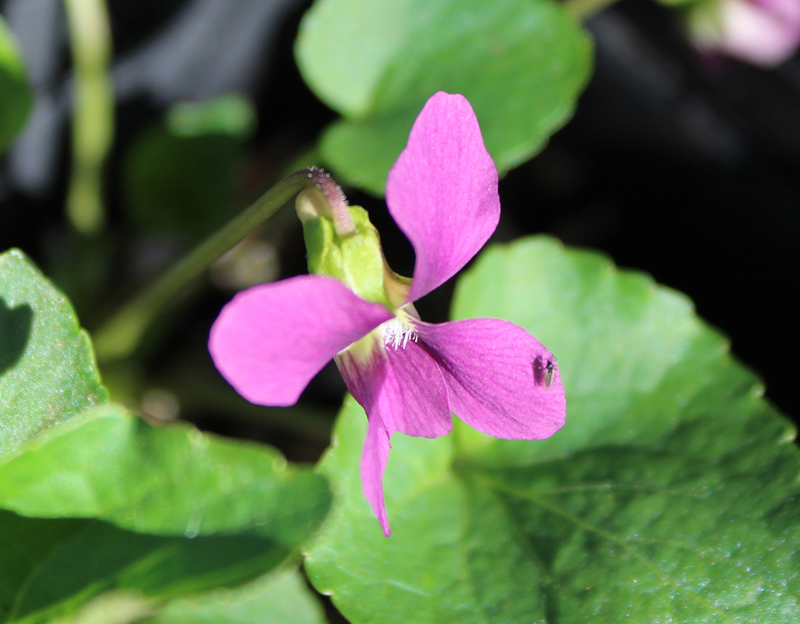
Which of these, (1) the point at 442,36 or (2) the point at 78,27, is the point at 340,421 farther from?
(2) the point at 78,27

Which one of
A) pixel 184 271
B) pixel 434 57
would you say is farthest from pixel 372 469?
pixel 434 57

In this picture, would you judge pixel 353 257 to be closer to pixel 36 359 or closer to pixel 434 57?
pixel 36 359

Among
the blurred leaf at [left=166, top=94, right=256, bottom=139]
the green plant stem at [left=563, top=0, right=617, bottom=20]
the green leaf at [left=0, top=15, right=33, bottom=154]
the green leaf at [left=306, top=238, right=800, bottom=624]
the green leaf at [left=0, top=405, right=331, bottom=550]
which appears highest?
the green leaf at [left=0, top=15, right=33, bottom=154]

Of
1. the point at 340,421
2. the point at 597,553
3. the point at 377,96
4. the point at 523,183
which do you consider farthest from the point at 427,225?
the point at 523,183

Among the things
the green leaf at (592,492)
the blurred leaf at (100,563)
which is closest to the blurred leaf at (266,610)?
the green leaf at (592,492)

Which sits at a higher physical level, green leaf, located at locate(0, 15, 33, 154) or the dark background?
green leaf, located at locate(0, 15, 33, 154)

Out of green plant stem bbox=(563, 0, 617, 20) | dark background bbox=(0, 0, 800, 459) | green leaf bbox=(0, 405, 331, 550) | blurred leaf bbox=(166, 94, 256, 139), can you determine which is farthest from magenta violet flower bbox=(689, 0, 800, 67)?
green leaf bbox=(0, 405, 331, 550)

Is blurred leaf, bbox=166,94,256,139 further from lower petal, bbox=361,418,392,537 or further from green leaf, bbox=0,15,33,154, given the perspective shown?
lower petal, bbox=361,418,392,537
